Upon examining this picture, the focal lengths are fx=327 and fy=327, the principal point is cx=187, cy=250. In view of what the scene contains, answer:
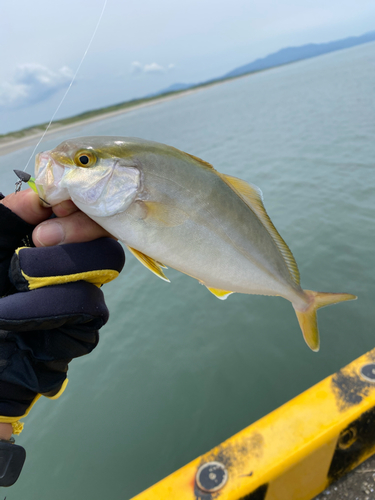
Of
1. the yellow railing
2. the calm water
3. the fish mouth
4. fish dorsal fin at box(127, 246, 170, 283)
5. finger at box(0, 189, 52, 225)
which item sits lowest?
the calm water

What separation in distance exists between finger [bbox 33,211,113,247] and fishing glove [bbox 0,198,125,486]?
0.05 meters

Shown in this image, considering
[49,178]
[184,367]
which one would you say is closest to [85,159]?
[49,178]

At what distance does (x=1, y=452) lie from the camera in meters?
1.80

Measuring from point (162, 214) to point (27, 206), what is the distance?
30.2 inches

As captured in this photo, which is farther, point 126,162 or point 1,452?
point 1,452

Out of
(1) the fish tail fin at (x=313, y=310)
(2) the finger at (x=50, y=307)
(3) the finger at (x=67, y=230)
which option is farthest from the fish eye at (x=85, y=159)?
(1) the fish tail fin at (x=313, y=310)

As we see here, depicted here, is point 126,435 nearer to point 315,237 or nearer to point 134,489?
point 134,489

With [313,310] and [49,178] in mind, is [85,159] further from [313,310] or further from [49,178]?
[313,310]

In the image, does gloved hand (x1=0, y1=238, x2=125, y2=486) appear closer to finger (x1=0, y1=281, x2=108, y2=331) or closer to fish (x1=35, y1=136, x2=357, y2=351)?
finger (x1=0, y1=281, x2=108, y2=331)

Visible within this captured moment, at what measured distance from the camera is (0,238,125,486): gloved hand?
1656mm

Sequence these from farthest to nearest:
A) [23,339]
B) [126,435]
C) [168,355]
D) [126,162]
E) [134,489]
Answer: [168,355] < [126,435] < [134,489] < [23,339] < [126,162]

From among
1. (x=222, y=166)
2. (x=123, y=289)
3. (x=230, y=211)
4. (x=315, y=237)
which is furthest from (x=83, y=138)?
(x=222, y=166)

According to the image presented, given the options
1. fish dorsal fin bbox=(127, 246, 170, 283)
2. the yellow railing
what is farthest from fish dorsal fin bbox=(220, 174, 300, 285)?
the yellow railing

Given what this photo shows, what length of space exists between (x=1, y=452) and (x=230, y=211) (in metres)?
1.83
